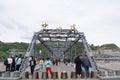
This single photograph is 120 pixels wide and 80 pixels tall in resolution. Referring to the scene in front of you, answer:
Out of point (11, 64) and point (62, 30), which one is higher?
→ point (62, 30)

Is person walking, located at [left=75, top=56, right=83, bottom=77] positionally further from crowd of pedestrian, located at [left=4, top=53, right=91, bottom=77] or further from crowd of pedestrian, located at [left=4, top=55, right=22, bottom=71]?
crowd of pedestrian, located at [left=4, top=55, right=22, bottom=71]

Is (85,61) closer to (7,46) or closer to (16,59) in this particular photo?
(16,59)

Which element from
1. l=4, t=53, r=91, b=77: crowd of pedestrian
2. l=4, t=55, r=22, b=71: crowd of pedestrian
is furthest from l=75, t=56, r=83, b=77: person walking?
l=4, t=55, r=22, b=71: crowd of pedestrian

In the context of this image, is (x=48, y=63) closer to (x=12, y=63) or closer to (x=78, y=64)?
(x=78, y=64)

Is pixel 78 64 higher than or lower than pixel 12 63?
lower

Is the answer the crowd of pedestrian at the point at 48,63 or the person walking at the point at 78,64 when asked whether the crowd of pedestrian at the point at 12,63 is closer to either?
the crowd of pedestrian at the point at 48,63

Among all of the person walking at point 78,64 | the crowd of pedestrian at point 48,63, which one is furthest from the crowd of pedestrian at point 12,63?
the person walking at point 78,64

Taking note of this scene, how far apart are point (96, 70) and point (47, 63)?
3.39 metres

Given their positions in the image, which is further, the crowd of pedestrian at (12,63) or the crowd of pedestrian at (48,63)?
the crowd of pedestrian at (12,63)

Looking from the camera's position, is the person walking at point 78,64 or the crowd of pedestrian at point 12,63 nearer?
the person walking at point 78,64

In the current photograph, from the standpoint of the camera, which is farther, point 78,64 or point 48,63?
point 48,63

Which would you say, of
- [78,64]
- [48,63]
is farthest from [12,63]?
[78,64]

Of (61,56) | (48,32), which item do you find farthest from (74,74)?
(61,56)

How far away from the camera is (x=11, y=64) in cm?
1862
